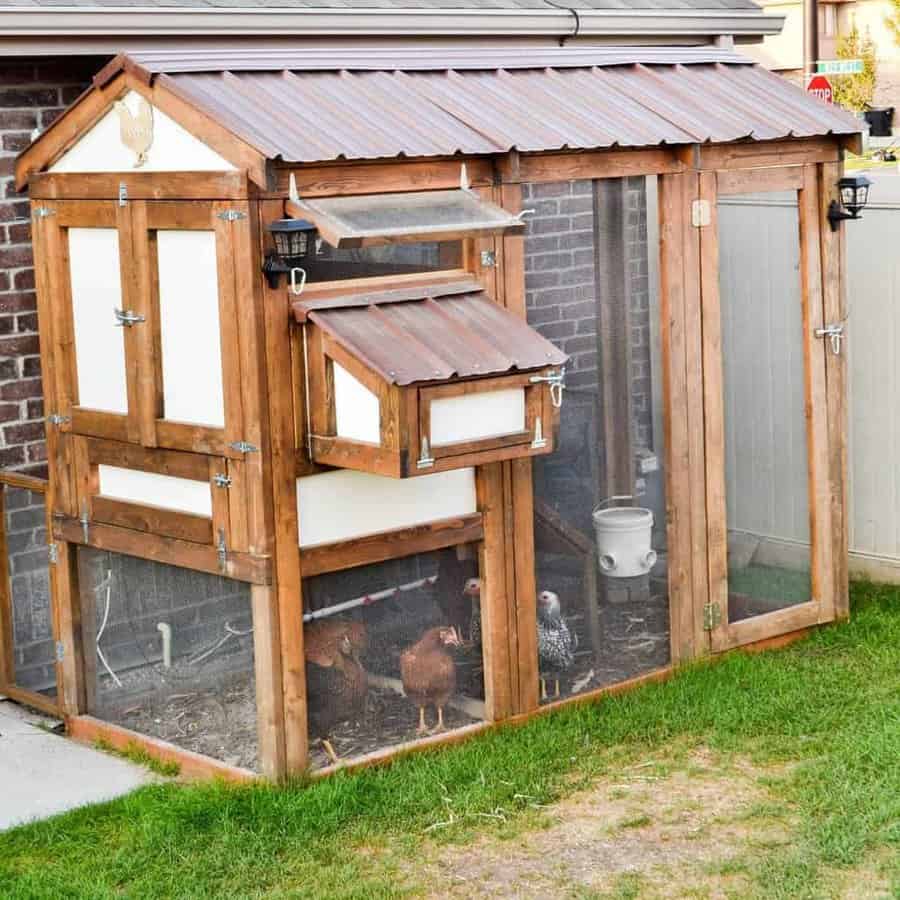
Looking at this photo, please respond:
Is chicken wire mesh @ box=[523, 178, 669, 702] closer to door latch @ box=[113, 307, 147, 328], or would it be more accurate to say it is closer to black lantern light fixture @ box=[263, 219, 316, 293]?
black lantern light fixture @ box=[263, 219, 316, 293]

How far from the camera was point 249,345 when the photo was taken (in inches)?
213

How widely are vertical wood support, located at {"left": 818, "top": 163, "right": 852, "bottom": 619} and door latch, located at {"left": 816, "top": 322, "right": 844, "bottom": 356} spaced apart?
19mm

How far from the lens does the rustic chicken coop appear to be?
547 cm

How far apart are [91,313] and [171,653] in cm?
121

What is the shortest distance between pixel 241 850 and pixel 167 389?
1.53 metres

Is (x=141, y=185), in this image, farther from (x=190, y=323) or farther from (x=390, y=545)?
(x=390, y=545)

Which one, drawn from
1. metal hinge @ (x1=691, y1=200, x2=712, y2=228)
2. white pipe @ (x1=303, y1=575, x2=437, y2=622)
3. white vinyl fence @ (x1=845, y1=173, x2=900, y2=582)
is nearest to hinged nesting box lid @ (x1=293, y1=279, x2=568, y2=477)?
white pipe @ (x1=303, y1=575, x2=437, y2=622)

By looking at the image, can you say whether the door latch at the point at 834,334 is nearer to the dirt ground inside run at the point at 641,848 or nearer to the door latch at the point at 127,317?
the dirt ground inside run at the point at 641,848

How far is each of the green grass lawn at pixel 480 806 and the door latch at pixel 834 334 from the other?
1.44m

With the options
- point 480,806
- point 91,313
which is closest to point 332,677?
point 480,806

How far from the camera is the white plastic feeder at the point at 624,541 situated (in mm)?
6562

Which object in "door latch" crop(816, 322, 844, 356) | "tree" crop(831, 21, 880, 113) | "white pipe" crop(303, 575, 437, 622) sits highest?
"tree" crop(831, 21, 880, 113)

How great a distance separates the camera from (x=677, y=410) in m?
6.78

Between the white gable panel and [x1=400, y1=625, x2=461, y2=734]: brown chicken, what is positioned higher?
the white gable panel
